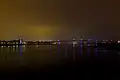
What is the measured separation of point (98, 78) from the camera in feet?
45.1

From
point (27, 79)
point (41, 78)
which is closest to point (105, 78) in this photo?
point (41, 78)

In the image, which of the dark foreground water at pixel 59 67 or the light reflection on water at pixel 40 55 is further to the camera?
the light reflection on water at pixel 40 55

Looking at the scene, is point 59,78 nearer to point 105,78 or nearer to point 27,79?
point 27,79

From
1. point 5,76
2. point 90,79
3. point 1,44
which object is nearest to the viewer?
point 90,79

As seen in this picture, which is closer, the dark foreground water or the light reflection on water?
the dark foreground water

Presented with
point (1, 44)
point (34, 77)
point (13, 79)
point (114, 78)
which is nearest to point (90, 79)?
point (114, 78)

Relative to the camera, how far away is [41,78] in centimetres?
1392

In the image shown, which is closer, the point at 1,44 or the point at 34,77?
the point at 34,77

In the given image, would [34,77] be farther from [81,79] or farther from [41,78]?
[81,79]

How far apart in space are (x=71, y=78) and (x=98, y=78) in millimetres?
1701

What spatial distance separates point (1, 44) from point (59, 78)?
92.9m

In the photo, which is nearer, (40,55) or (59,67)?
(59,67)

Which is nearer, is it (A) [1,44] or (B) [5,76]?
(B) [5,76]

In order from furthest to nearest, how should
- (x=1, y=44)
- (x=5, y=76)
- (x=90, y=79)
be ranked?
(x=1, y=44) < (x=5, y=76) < (x=90, y=79)
